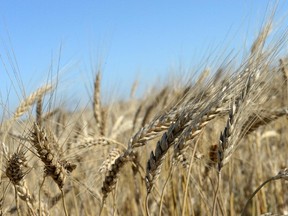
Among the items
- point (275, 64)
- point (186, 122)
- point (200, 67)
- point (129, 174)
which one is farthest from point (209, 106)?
point (129, 174)

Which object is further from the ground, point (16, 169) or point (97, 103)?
point (97, 103)

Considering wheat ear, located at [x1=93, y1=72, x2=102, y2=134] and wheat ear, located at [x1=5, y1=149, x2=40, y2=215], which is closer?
wheat ear, located at [x1=5, y1=149, x2=40, y2=215]

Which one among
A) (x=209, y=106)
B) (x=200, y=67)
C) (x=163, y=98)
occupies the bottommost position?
(x=209, y=106)

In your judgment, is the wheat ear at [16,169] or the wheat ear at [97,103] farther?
the wheat ear at [97,103]

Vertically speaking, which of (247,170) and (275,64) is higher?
(247,170)

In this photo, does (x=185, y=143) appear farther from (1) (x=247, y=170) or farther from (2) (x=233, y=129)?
(1) (x=247, y=170)

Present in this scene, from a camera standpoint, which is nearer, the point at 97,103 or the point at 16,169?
the point at 16,169

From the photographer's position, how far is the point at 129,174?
3152 mm

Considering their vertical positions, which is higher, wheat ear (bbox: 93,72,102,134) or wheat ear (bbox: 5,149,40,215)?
wheat ear (bbox: 93,72,102,134)

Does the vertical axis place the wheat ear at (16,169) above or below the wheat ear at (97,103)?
below

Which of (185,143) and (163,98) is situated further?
(163,98)

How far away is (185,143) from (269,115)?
1191 millimetres

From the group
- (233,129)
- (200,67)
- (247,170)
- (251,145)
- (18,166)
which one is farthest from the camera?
(247,170)

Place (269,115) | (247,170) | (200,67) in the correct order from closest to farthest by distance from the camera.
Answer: (200,67) → (269,115) → (247,170)
